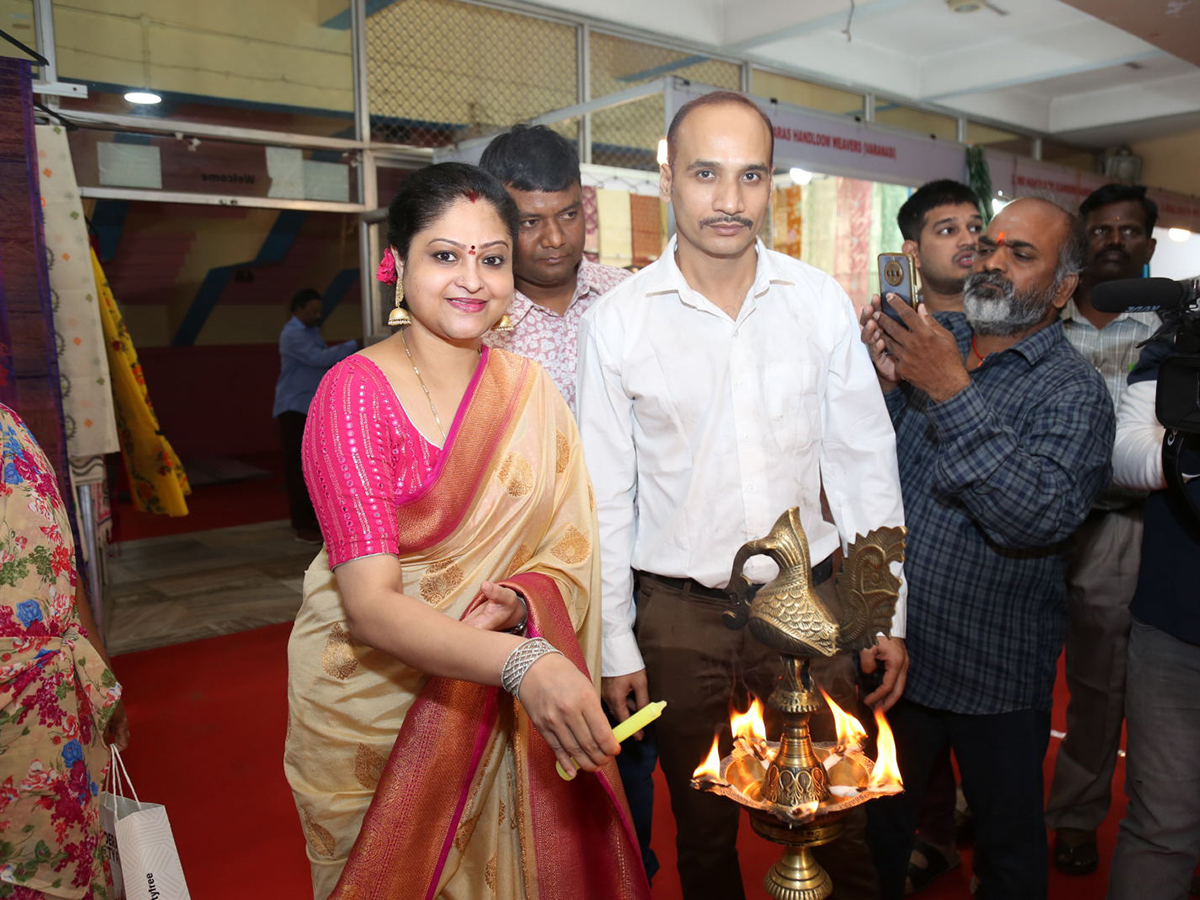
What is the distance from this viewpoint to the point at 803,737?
1043mm

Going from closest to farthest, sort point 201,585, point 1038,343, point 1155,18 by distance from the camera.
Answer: point 1038,343 < point 1155,18 < point 201,585

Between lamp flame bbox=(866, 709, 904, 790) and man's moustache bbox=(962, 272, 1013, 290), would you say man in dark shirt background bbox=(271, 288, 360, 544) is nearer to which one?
man's moustache bbox=(962, 272, 1013, 290)

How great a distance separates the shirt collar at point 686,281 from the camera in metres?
1.89

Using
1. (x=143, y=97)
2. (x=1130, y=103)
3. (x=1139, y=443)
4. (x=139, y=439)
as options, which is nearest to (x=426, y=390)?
(x=1139, y=443)

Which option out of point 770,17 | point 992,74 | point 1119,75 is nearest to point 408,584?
point 770,17

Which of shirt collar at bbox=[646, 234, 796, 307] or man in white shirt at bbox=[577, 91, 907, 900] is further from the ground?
shirt collar at bbox=[646, 234, 796, 307]

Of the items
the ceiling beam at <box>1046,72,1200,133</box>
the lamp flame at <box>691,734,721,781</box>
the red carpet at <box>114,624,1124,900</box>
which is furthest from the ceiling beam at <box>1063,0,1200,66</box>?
the lamp flame at <box>691,734,721,781</box>

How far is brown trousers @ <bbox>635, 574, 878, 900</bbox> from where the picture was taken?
6.12 feet

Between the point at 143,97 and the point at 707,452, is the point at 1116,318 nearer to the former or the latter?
the point at 707,452

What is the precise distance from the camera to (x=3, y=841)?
5.22ft

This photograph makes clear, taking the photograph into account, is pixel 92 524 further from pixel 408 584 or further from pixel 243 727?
pixel 408 584

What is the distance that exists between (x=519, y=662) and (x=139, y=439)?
4.22m

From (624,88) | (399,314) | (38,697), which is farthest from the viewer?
(624,88)

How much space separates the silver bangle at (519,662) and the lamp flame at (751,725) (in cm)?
25
